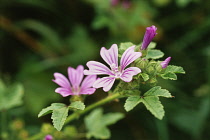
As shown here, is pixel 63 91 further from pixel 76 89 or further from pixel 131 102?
pixel 131 102

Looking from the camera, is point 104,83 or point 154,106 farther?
point 104,83

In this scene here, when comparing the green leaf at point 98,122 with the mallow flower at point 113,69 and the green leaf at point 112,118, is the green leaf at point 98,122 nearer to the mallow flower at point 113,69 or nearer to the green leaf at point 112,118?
the green leaf at point 112,118

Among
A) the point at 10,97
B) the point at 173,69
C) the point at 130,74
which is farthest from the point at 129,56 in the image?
the point at 10,97

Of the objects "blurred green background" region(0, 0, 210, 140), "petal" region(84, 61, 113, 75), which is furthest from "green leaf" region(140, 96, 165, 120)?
"blurred green background" region(0, 0, 210, 140)

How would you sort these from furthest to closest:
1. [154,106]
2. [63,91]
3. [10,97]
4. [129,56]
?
1. [10,97]
2. [63,91]
3. [129,56]
4. [154,106]

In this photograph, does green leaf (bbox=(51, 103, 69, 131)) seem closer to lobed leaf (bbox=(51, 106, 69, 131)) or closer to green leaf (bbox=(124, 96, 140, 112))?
lobed leaf (bbox=(51, 106, 69, 131))

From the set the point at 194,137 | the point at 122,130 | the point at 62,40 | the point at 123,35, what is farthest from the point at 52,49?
the point at 194,137
